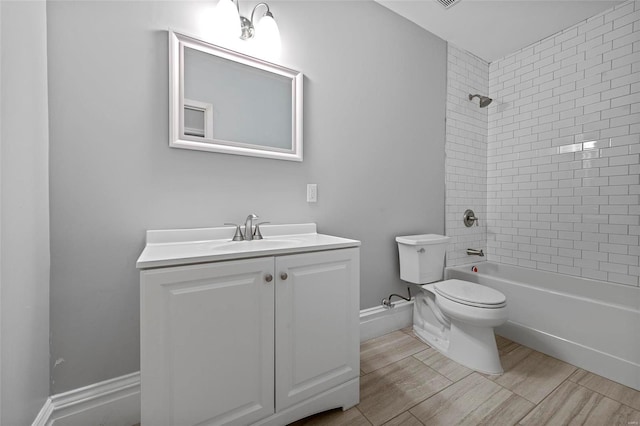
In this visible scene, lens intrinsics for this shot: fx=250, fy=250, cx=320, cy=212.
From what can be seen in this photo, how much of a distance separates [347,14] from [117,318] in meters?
2.24

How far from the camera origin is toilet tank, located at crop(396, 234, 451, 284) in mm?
1845

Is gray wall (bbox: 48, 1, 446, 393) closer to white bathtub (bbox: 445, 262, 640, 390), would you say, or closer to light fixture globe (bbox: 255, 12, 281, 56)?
light fixture globe (bbox: 255, 12, 281, 56)

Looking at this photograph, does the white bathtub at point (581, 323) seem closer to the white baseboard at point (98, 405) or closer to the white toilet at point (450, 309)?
the white toilet at point (450, 309)

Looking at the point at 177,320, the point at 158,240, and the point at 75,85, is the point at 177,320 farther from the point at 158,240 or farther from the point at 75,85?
the point at 75,85

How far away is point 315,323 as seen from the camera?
1.12m

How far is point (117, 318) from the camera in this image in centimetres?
114

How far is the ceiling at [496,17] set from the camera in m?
1.89

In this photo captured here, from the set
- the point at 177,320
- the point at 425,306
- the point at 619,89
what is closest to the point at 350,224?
the point at 425,306

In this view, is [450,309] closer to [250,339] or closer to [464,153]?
[250,339]

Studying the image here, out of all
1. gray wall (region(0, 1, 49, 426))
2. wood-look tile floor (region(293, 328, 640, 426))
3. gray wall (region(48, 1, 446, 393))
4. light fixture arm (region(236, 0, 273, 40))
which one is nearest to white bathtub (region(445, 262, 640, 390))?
wood-look tile floor (region(293, 328, 640, 426))

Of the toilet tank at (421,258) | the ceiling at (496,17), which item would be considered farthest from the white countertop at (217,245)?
the ceiling at (496,17)

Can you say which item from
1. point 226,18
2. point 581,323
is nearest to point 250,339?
point 226,18

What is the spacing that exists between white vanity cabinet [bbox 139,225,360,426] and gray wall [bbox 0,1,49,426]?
383 millimetres

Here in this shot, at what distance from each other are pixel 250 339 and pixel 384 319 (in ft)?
4.17
